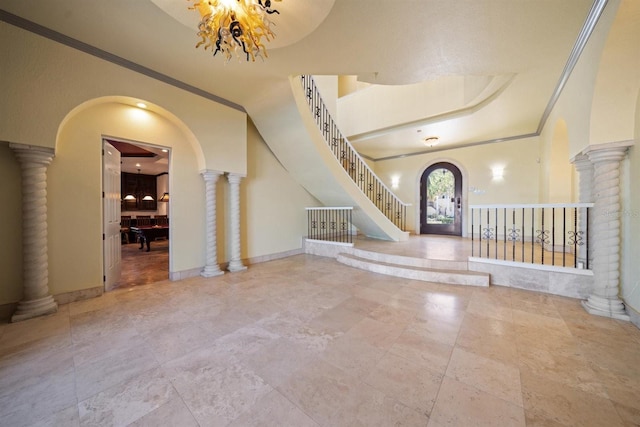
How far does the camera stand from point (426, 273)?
3.94 meters

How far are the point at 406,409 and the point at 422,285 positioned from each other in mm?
2547

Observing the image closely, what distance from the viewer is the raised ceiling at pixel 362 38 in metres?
2.37

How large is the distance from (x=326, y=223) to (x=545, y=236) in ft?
17.0

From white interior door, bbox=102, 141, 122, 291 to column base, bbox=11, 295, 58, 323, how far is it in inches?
26.7

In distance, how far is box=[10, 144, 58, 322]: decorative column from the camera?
8.91ft

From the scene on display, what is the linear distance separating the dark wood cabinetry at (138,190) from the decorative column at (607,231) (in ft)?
47.8

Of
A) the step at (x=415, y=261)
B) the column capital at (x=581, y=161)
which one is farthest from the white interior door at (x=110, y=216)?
the column capital at (x=581, y=161)

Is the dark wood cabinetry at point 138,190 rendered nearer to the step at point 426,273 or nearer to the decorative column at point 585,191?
the step at point 426,273

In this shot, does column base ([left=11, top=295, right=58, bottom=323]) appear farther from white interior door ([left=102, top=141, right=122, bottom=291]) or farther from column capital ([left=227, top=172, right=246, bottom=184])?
column capital ([left=227, top=172, right=246, bottom=184])

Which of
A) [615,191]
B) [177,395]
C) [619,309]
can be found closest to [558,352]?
[619,309]

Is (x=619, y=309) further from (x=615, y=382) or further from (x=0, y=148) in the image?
(x=0, y=148)

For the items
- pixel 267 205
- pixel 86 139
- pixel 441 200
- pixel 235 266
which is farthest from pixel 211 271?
pixel 441 200

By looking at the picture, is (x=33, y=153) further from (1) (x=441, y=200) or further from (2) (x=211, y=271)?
(1) (x=441, y=200)

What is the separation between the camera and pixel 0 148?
270 cm
